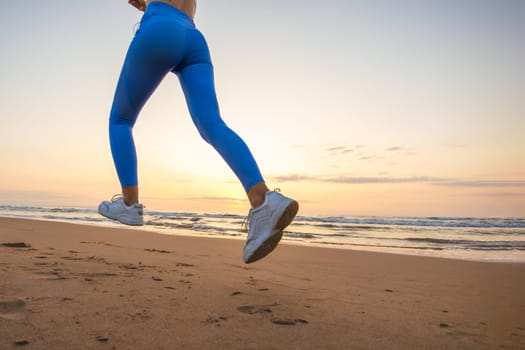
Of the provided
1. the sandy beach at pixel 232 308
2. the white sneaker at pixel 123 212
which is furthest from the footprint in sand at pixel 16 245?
the white sneaker at pixel 123 212

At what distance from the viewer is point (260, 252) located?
205 centimetres

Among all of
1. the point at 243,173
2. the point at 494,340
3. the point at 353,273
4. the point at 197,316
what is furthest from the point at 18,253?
the point at 494,340

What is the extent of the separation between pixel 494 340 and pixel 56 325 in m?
2.47

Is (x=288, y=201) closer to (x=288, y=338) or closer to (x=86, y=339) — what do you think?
(x=288, y=338)

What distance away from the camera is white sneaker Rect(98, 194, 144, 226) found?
248 cm

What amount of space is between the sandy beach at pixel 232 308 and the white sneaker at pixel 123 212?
20.7 inches

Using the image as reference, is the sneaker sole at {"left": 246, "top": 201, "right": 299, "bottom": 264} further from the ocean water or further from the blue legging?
the ocean water

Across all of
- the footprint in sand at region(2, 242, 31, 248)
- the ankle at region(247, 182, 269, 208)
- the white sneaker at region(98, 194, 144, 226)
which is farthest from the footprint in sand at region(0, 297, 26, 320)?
the footprint in sand at region(2, 242, 31, 248)

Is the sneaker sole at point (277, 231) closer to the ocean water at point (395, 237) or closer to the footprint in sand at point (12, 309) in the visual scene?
the ocean water at point (395, 237)

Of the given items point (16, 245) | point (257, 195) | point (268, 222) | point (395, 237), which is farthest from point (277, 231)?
point (395, 237)

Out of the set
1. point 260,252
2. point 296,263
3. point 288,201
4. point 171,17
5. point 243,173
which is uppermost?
point 171,17

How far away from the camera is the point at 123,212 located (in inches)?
98.0

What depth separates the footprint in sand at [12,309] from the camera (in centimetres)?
210

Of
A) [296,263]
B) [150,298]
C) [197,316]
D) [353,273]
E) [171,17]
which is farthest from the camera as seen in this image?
[296,263]
